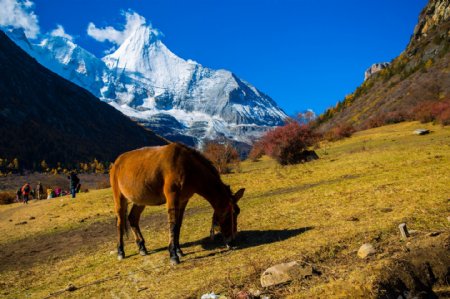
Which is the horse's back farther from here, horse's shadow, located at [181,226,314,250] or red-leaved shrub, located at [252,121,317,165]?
red-leaved shrub, located at [252,121,317,165]

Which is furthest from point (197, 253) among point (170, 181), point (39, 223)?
point (39, 223)

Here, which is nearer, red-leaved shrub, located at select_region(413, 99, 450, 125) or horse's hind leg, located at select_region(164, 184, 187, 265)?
horse's hind leg, located at select_region(164, 184, 187, 265)

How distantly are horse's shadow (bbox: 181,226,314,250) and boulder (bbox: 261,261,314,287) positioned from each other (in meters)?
3.24

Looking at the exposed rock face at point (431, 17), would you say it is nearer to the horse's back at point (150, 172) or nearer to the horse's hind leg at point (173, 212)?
the horse's back at point (150, 172)

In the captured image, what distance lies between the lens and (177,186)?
1041cm

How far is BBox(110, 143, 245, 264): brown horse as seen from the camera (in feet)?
34.1

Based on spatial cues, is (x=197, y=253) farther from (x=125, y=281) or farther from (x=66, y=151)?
(x=66, y=151)

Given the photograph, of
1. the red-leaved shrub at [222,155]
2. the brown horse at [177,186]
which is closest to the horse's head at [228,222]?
the brown horse at [177,186]

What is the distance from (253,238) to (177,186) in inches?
116

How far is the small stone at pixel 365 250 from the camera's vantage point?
7.98 metres

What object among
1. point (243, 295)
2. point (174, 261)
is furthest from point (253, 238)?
→ point (243, 295)

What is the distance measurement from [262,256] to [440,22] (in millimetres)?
180776

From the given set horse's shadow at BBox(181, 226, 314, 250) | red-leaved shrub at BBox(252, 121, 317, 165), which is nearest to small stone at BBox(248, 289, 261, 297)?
horse's shadow at BBox(181, 226, 314, 250)

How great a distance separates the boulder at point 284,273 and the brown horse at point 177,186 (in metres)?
3.40
